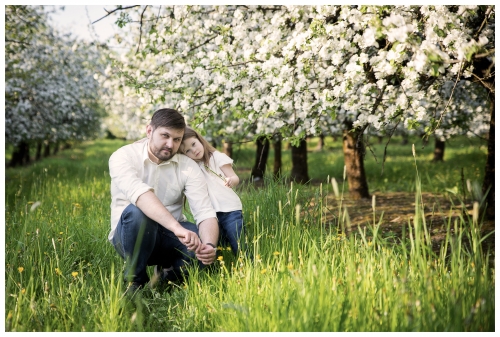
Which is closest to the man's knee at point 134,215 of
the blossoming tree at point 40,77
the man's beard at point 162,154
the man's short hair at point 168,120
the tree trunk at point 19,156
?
the man's beard at point 162,154

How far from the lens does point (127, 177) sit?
145 inches

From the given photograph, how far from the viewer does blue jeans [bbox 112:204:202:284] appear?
359 cm

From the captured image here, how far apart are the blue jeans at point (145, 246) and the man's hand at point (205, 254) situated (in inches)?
8.3

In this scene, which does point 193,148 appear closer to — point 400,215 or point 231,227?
point 231,227

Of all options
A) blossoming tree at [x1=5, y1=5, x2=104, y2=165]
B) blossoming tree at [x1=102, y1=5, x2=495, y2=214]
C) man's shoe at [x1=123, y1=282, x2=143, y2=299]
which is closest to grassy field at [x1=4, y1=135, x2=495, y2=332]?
man's shoe at [x1=123, y1=282, x2=143, y2=299]

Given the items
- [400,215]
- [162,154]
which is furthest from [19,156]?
[162,154]

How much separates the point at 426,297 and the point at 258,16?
13.9ft

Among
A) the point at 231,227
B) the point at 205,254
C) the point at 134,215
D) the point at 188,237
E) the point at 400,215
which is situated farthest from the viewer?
the point at 400,215

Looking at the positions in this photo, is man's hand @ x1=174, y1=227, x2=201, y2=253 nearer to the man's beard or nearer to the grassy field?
the grassy field

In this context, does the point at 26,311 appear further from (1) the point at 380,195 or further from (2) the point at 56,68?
(2) the point at 56,68

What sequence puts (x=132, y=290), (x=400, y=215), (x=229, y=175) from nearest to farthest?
(x=132, y=290), (x=229, y=175), (x=400, y=215)

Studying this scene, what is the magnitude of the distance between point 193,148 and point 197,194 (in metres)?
0.42

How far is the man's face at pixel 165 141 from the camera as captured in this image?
3748mm
